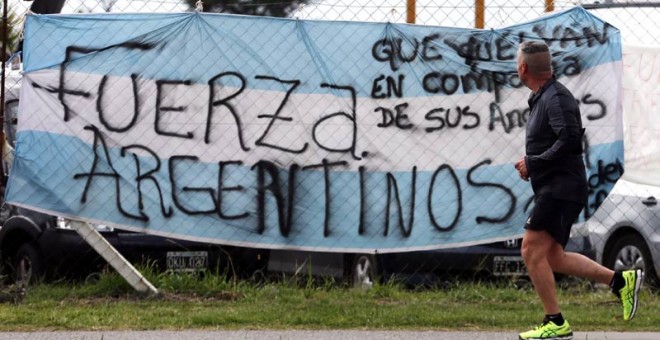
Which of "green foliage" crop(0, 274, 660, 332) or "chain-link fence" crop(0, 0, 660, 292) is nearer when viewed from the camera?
"green foliage" crop(0, 274, 660, 332)

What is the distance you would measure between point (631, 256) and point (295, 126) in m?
3.47

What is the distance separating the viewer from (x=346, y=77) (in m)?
9.17

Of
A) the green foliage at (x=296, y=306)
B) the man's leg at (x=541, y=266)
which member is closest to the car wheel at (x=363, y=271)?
the green foliage at (x=296, y=306)

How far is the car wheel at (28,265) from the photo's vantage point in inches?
388

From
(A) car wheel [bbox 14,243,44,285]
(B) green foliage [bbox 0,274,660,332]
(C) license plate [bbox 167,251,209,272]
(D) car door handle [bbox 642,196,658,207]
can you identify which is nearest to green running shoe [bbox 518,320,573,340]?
(B) green foliage [bbox 0,274,660,332]

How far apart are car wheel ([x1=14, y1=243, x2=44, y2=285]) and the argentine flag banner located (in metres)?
1.12

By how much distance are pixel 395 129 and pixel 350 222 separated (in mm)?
768

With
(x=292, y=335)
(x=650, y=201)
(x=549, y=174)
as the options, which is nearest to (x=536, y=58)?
(x=549, y=174)

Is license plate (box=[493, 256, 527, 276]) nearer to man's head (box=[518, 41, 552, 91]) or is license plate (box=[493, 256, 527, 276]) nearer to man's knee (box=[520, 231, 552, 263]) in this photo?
man's knee (box=[520, 231, 552, 263])

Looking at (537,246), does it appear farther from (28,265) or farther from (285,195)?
(28,265)

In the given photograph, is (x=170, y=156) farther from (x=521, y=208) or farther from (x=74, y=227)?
(x=521, y=208)

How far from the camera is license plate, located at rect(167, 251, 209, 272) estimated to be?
32.3 ft

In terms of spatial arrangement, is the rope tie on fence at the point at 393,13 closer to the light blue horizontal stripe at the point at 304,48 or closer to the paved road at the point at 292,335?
the light blue horizontal stripe at the point at 304,48

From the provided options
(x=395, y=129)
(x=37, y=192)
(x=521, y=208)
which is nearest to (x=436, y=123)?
(x=395, y=129)
